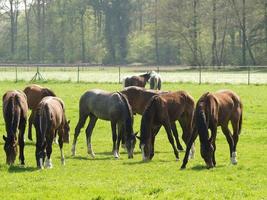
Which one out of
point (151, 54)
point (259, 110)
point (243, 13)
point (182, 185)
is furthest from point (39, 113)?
point (151, 54)

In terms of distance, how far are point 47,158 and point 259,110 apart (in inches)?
540

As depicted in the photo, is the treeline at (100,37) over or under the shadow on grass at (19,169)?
over

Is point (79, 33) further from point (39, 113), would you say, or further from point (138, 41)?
point (39, 113)

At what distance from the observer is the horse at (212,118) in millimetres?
11977

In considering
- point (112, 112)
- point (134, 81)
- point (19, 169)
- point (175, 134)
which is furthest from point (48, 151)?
point (134, 81)

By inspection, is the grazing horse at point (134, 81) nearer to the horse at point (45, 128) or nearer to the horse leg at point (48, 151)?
the horse at point (45, 128)

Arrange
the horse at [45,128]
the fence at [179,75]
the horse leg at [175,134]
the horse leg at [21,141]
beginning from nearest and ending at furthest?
the horse at [45,128] < the horse leg at [21,141] < the horse leg at [175,134] < the fence at [179,75]

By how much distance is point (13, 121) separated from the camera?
12625mm

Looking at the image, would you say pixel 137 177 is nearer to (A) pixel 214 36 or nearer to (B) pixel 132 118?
(B) pixel 132 118

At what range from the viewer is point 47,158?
12336mm

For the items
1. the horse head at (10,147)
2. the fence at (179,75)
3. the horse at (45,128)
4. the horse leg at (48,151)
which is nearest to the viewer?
the horse at (45,128)

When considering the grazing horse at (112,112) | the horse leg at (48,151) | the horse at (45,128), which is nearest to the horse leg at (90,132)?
the grazing horse at (112,112)

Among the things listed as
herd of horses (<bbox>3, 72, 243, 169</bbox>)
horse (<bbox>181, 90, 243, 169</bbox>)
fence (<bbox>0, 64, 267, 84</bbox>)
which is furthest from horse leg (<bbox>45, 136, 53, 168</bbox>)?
fence (<bbox>0, 64, 267, 84</bbox>)

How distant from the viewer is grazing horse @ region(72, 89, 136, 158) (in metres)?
14.4
